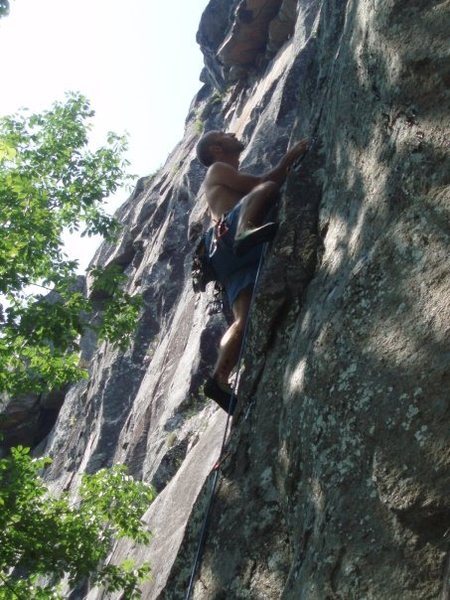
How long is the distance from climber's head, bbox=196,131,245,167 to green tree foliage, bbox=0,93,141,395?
3058mm

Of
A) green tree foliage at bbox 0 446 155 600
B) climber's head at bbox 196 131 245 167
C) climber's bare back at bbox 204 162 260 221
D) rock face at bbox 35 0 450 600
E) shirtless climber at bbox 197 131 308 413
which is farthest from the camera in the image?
green tree foliage at bbox 0 446 155 600

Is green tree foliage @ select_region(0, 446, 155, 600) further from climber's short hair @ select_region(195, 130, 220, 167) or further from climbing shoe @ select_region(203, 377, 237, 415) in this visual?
climber's short hair @ select_region(195, 130, 220, 167)

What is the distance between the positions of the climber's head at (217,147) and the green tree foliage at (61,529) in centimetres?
402

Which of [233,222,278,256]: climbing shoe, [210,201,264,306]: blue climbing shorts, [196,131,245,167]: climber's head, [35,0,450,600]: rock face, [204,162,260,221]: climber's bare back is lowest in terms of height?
[35,0,450,600]: rock face

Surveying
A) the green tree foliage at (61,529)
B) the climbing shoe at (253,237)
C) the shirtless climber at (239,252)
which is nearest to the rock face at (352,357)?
the climbing shoe at (253,237)

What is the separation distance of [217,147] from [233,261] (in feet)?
5.42

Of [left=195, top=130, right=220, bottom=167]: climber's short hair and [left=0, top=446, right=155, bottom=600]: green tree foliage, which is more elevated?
[left=195, top=130, right=220, bottom=167]: climber's short hair

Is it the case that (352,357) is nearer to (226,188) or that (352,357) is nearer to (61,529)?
(226,188)

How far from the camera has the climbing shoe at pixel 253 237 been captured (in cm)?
556

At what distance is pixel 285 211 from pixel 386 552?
9.43 feet

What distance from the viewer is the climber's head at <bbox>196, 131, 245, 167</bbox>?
7484mm

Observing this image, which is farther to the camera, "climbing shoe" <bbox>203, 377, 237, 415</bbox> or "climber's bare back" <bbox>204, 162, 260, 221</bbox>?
"climber's bare back" <bbox>204, 162, 260, 221</bbox>

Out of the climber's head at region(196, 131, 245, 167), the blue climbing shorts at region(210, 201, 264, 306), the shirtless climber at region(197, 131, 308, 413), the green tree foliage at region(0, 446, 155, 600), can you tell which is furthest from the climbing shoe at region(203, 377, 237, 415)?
the green tree foliage at region(0, 446, 155, 600)

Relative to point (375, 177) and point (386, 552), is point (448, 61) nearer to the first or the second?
point (375, 177)
